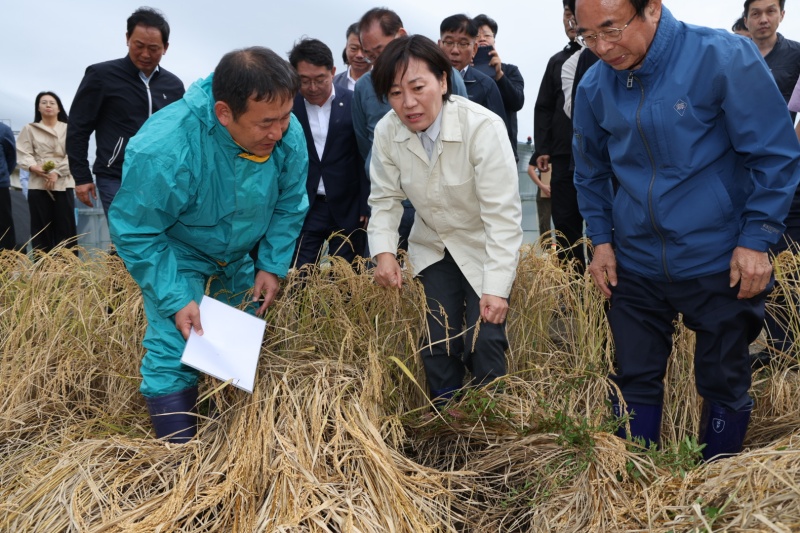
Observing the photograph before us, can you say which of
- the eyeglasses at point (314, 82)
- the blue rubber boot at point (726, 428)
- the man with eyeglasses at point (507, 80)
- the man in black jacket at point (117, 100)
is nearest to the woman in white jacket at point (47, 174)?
the man in black jacket at point (117, 100)

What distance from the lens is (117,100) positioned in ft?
14.9

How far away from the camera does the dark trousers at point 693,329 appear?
242cm

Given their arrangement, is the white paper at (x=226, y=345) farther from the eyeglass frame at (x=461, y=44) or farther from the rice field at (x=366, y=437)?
the eyeglass frame at (x=461, y=44)

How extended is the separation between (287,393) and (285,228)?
68 centimetres

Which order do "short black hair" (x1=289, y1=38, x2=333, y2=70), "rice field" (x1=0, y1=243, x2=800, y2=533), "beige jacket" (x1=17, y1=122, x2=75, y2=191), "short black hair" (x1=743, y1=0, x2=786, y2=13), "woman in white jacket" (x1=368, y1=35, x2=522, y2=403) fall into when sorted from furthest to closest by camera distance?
"beige jacket" (x1=17, y1=122, x2=75, y2=191) → "short black hair" (x1=743, y1=0, x2=786, y2=13) → "short black hair" (x1=289, y1=38, x2=333, y2=70) → "woman in white jacket" (x1=368, y1=35, x2=522, y2=403) → "rice field" (x1=0, y1=243, x2=800, y2=533)

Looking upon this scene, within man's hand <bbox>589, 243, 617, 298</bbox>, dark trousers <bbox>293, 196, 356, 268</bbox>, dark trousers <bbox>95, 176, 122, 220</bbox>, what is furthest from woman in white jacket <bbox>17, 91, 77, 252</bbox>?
man's hand <bbox>589, 243, 617, 298</bbox>

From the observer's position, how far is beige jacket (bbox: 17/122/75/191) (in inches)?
275

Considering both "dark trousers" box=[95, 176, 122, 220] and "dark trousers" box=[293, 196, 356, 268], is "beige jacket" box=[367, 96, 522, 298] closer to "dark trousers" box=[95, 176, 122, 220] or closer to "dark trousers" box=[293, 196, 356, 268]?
"dark trousers" box=[293, 196, 356, 268]

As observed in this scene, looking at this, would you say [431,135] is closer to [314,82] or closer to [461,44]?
[314,82]

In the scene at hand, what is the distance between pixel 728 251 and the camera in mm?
2422

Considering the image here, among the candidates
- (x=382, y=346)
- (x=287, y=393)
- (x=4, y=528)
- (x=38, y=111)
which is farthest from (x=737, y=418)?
(x=38, y=111)

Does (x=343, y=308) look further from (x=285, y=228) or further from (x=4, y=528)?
(x=4, y=528)

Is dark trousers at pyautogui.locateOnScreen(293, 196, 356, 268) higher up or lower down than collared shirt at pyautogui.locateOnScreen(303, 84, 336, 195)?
lower down

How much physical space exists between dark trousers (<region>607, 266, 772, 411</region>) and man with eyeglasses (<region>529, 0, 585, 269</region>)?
148 cm
